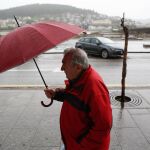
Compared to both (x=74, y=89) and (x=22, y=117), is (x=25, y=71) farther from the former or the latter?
(x=74, y=89)

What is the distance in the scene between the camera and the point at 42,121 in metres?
5.66

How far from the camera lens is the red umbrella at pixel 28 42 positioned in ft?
8.88

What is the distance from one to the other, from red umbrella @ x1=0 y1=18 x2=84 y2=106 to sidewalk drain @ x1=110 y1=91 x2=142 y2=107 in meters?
4.03

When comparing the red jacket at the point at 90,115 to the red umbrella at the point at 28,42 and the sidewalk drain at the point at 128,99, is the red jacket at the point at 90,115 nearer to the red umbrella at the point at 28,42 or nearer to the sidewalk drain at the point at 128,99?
the red umbrella at the point at 28,42

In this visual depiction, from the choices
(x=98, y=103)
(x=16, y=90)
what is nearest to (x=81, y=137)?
(x=98, y=103)

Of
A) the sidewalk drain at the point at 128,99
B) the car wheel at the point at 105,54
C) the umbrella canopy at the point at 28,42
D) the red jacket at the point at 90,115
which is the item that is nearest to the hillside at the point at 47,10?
the car wheel at the point at 105,54

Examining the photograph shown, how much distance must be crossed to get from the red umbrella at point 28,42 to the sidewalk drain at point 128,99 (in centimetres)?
403

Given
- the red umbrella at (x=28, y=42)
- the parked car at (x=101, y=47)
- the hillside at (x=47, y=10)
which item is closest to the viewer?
the red umbrella at (x=28, y=42)

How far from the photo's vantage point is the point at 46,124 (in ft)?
18.0

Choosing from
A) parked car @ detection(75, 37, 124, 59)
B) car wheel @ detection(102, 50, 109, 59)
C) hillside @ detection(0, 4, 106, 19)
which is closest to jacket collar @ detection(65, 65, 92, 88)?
parked car @ detection(75, 37, 124, 59)

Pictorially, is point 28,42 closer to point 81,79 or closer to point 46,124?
Answer: point 81,79

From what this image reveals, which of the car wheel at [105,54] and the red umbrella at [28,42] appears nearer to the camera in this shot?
the red umbrella at [28,42]

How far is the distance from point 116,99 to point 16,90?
10.5 feet

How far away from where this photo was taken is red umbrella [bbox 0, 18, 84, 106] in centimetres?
271
